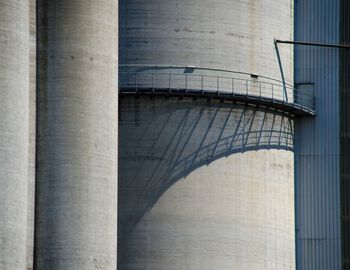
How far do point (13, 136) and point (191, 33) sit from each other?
1274 centimetres

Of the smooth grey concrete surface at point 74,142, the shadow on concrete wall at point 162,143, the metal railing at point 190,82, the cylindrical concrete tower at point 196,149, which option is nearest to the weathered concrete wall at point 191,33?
the cylindrical concrete tower at point 196,149

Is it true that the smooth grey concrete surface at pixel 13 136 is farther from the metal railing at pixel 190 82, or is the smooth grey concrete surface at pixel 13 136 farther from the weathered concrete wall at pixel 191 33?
the weathered concrete wall at pixel 191 33

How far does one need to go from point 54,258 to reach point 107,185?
10.7 ft

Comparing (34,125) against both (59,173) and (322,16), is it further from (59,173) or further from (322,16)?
(322,16)

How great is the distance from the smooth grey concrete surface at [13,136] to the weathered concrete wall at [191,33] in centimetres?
1035

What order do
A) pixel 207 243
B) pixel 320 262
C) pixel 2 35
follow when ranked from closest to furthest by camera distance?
1. pixel 2 35
2. pixel 207 243
3. pixel 320 262

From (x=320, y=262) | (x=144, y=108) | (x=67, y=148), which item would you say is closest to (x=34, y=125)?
(x=67, y=148)

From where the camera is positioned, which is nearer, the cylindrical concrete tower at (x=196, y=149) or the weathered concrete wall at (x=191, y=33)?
the cylindrical concrete tower at (x=196, y=149)

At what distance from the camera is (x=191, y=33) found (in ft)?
196

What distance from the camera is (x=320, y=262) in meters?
62.4

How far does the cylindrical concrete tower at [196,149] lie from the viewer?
58.4 meters

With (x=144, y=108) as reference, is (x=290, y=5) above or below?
above

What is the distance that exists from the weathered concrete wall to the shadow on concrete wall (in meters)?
1.65

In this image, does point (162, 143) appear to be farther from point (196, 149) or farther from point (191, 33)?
point (191, 33)
